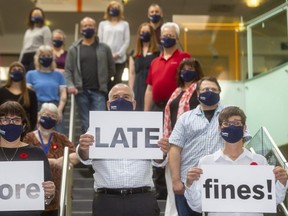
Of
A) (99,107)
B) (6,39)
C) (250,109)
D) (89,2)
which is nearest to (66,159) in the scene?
(99,107)

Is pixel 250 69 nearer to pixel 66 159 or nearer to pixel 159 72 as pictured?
pixel 159 72

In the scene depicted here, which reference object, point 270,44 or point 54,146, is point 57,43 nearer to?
point 270,44

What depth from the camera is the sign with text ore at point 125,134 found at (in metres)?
5.49

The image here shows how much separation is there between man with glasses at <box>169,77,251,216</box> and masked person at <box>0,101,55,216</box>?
1.12m

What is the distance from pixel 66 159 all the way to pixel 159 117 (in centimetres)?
130

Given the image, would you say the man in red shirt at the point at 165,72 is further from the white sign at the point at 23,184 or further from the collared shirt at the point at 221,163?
the white sign at the point at 23,184

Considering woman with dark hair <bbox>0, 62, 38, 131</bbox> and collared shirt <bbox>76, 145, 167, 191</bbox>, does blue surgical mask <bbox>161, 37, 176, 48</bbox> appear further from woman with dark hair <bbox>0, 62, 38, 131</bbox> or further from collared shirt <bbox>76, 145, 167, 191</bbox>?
collared shirt <bbox>76, 145, 167, 191</bbox>

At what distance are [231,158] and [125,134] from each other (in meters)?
0.86

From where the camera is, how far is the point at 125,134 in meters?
5.56

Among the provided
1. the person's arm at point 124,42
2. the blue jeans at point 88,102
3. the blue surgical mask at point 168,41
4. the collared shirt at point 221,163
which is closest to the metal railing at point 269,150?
the collared shirt at point 221,163

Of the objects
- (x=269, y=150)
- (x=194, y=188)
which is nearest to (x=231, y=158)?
(x=194, y=188)

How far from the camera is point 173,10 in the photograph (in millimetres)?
18266

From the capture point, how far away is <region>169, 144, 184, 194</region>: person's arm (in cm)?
574

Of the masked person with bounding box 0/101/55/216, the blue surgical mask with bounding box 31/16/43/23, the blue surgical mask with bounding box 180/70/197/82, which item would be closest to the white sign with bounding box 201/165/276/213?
the masked person with bounding box 0/101/55/216
